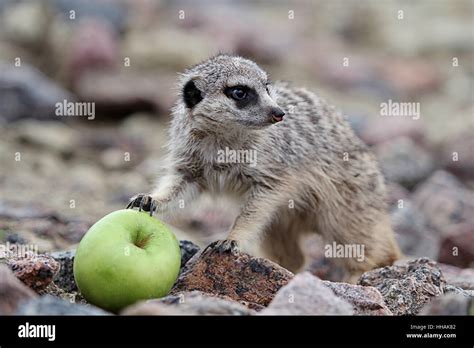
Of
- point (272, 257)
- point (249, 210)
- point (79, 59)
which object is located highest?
point (79, 59)

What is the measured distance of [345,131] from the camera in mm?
8305

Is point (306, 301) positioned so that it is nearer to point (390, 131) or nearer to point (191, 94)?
point (191, 94)

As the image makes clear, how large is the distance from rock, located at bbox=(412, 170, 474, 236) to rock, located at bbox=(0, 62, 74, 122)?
5845mm

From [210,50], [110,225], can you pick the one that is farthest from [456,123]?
[110,225]

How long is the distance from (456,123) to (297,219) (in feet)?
21.1

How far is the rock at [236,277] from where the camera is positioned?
6113 millimetres

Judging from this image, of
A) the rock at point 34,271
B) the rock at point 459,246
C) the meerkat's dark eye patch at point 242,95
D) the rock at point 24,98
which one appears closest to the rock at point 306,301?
the rock at point 34,271

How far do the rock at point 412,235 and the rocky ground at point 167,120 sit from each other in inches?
0.6

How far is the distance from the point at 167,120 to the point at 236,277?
841 centimetres

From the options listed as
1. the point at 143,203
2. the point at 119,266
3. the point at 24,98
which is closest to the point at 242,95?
the point at 143,203

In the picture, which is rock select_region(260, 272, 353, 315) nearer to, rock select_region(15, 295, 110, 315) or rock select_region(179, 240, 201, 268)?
rock select_region(15, 295, 110, 315)

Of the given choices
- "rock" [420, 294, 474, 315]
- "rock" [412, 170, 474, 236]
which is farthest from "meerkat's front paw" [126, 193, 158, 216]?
"rock" [412, 170, 474, 236]

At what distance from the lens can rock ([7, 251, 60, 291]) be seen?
5.71m

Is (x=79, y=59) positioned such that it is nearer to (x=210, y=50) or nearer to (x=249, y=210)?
(x=210, y=50)
